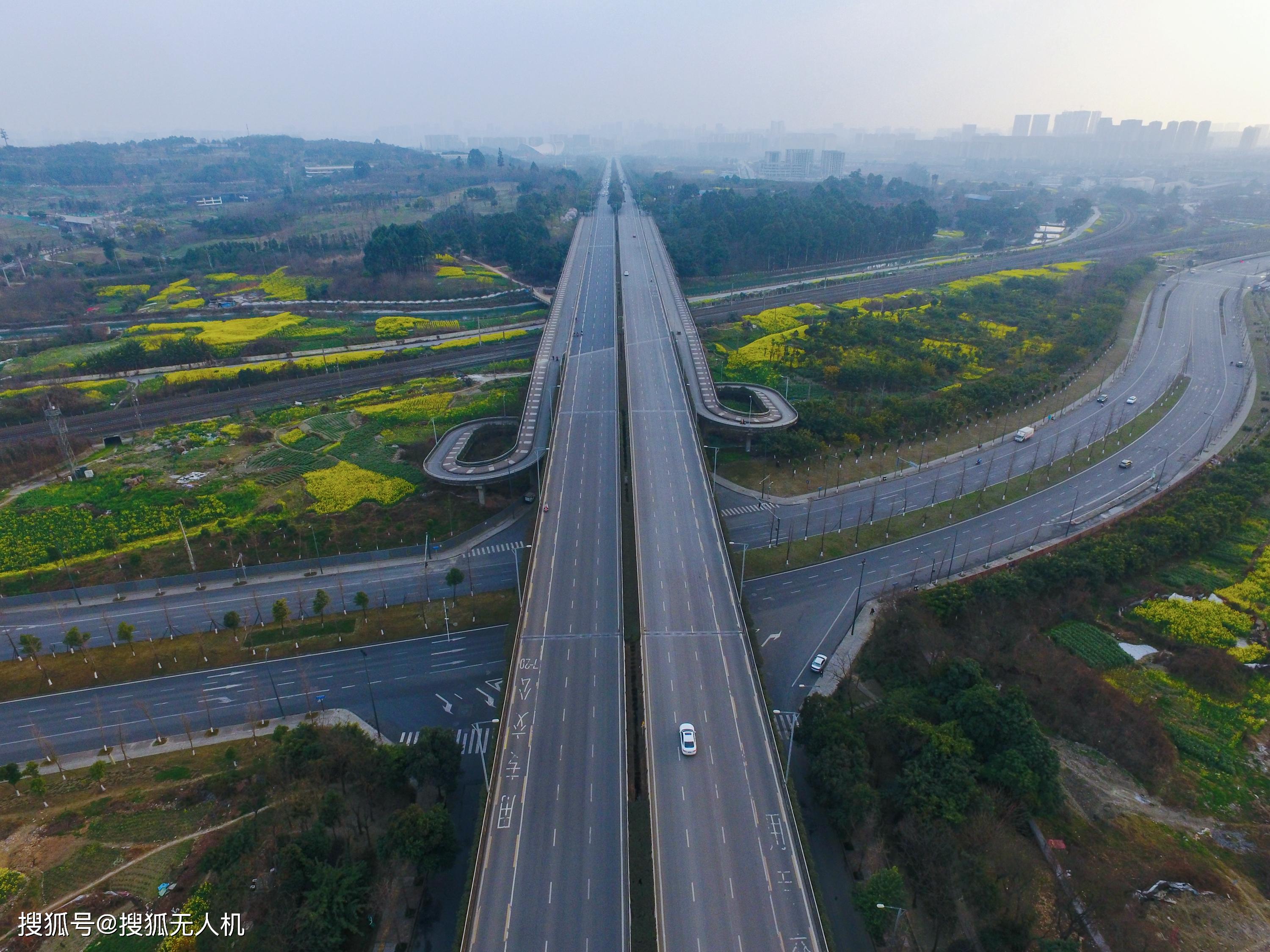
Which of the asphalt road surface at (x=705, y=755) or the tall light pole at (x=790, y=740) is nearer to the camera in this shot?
the asphalt road surface at (x=705, y=755)

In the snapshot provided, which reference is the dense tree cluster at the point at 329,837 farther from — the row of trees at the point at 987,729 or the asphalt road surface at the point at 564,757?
the row of trees at the point at 987,729

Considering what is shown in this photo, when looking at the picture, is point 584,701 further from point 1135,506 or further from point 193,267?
point 193,267

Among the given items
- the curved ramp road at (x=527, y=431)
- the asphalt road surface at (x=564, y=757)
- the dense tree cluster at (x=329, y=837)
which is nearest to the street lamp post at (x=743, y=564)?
the asphalt road surface at (x=564, y=757)

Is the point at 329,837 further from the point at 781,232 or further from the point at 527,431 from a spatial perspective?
the point at 781,232

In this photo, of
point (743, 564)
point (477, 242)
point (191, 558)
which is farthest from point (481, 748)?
point (477, 242)

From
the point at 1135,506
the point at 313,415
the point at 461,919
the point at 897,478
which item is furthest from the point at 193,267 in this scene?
the point at 1135,506

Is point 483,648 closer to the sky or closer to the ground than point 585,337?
closer to the ground
